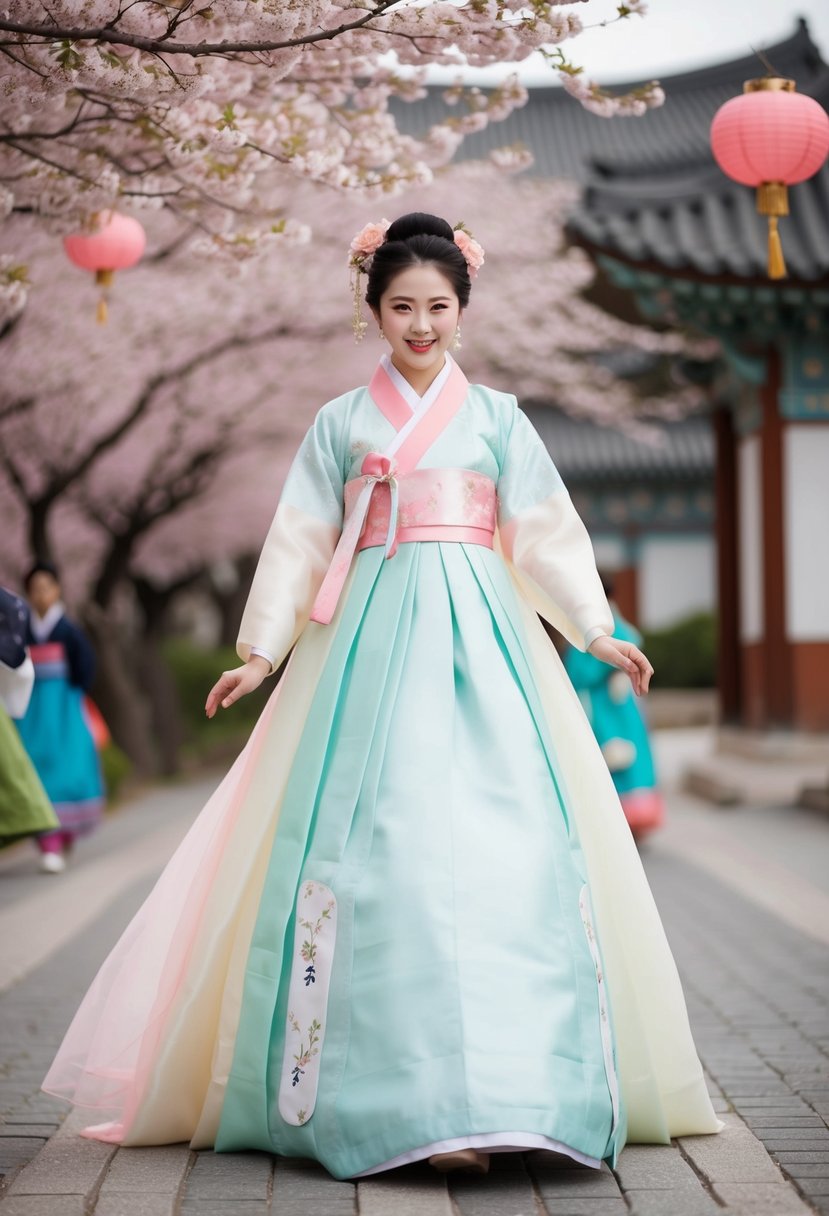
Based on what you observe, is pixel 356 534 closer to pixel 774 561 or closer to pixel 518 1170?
pixel 518 1170

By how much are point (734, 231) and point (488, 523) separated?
33.3 feet

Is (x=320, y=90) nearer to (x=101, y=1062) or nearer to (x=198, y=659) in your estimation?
(x=101, y=1062)

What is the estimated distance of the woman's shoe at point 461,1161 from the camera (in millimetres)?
3016

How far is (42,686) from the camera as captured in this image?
386 inches

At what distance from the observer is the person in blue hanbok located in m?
9.71

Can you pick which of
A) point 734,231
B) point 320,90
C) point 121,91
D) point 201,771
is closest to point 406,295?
point 121,91

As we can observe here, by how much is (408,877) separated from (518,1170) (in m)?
0.69

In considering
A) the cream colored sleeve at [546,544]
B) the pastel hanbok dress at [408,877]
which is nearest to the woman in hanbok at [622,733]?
the cream colored sleeve at [546,544]

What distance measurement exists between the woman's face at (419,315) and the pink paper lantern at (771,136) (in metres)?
2.99

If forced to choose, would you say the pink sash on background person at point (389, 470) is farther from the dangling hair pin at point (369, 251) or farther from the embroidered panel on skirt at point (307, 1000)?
the embroidered panel on skirt at point (307, 1000)

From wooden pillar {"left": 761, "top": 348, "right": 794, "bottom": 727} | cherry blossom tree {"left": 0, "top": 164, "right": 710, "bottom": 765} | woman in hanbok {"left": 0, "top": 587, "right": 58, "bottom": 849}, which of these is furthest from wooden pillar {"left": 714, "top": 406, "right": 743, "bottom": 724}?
woman in hanbok {"left": 0, "top": 587, "right": 58, "bottom": 849}

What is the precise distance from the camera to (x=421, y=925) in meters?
3.18

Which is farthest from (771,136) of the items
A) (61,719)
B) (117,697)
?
(117,697)

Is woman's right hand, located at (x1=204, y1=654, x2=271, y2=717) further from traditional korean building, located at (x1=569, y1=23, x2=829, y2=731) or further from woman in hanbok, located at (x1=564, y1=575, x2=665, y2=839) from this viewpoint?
traditional korean building, located at (x1=569, y1=23, x2=829, y2=731)
